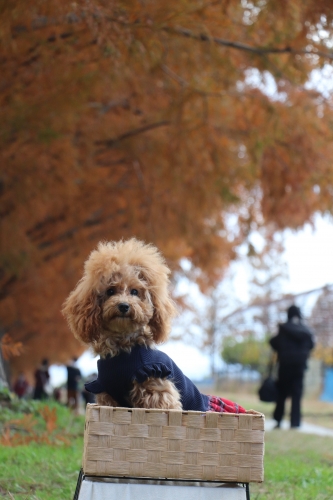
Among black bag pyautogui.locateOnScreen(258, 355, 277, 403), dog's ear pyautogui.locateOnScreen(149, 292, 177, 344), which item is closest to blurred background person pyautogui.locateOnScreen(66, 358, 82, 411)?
black bag pyautogui.locateOnScreen(258, 355, 277, 403)

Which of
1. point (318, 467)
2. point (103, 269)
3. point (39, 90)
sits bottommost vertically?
point (318, 467)

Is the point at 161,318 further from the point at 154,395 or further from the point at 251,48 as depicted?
the point at 251,48

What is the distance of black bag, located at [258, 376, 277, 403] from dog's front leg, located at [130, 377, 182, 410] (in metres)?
8.22

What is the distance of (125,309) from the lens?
3773mm

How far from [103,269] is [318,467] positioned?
11.5ft

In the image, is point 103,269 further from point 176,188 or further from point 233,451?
point 176,188

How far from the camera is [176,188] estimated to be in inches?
436

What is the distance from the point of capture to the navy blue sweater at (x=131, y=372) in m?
3.74

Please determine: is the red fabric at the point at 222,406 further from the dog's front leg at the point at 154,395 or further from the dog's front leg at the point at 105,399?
the dog's front leg at the point at 105,399

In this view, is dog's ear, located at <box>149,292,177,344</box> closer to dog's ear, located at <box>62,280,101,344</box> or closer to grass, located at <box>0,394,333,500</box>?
dog's ear, located at <box>62,280,101,344</box>

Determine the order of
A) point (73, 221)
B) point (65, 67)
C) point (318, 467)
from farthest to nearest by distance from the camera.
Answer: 1. point (73, 221)
2. point (65, 67)
3. point (318, 467)

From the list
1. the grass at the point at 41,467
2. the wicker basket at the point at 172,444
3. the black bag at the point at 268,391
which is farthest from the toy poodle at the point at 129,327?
the black bag at the point at 268,391

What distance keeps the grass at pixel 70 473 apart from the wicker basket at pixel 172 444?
1.10m

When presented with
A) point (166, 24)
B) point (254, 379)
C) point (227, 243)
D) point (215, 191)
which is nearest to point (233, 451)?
point (166, 24)
